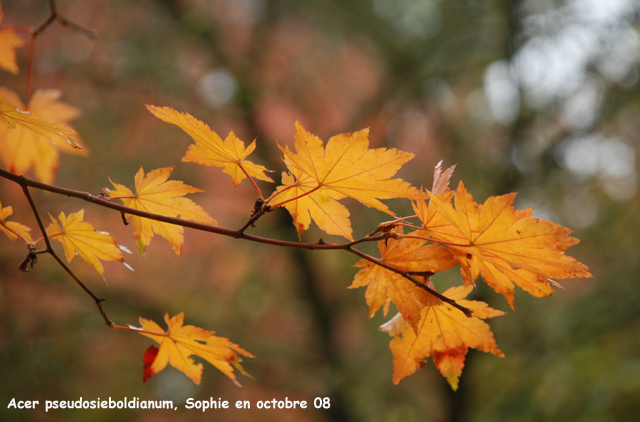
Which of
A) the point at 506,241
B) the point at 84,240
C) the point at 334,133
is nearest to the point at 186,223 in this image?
the point at 84,240

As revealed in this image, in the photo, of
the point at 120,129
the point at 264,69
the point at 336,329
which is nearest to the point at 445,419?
the point at 336,329

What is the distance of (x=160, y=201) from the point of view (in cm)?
62

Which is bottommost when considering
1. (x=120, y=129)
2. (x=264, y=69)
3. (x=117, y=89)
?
(x=120, y=129)

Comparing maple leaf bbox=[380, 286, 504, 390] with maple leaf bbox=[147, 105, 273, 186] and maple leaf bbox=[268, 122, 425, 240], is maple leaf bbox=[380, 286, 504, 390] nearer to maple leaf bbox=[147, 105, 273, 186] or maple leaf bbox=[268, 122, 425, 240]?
maple leaf bbox=[268, 122, 425, 240]

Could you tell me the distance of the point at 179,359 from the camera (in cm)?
72

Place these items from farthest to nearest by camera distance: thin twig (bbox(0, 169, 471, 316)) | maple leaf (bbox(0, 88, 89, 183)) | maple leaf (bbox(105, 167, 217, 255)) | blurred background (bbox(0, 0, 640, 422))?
blurred background (bbox(0, 0, 640, 422)) → maple leaf (bbox(0, 88, 89, 183)) → maple leaf (bbox(105, 167, 217, 255)) → thin twig (bbox(0, 169, 471, 316))

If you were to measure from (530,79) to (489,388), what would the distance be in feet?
7.52

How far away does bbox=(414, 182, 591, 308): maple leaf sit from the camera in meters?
0.48

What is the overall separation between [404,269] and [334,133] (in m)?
2.75

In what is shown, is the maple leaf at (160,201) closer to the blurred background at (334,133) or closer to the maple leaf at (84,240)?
the maple leaf at (84,240)

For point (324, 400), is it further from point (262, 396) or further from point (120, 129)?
point (120, 129)

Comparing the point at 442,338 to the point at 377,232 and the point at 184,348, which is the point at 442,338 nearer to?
the point at 377,232

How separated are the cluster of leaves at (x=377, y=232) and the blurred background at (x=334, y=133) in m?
2.05

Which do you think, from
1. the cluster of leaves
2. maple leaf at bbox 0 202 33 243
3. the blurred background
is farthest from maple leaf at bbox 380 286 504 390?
the blurred background
